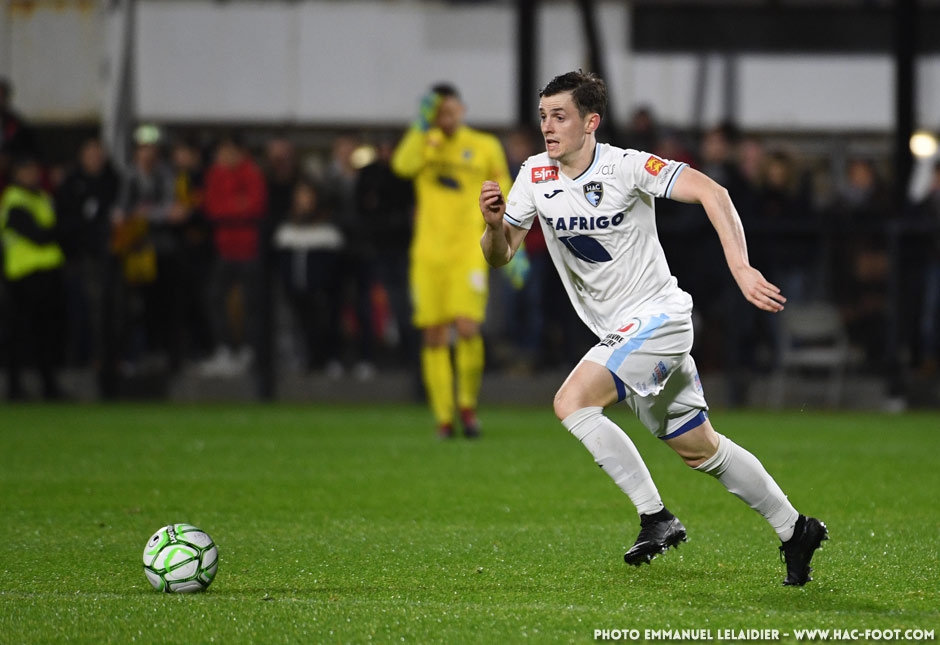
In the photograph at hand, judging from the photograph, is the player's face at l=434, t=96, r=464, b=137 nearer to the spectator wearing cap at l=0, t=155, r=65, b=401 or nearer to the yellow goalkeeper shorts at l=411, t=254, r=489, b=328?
the yellow goalkeeper shorts at l=411, t=254, r=489, b=328

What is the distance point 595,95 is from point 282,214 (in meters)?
8.97

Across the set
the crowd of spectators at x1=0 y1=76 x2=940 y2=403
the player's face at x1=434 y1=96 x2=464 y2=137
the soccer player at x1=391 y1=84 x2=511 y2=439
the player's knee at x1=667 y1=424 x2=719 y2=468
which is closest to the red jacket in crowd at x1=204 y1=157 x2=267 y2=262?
the crowd of spectators at x1=0 y1=76 x2=940 y2=403

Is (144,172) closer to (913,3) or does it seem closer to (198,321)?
(198,321)

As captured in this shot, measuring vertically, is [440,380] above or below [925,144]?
below

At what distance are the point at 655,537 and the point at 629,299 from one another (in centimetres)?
94

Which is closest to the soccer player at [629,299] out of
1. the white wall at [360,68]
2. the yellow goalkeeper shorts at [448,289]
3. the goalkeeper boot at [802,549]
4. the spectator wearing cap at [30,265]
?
the goalkeeper boot at [802,549]

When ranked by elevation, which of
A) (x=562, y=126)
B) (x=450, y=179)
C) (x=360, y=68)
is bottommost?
(x=450, y=179)

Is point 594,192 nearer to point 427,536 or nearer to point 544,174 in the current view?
point 544,174

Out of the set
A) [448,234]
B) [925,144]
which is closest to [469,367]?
[448,234]

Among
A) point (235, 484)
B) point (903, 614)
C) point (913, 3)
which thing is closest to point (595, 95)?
point (903, 614)

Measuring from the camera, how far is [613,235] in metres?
5.92

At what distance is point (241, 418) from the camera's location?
43.3ft

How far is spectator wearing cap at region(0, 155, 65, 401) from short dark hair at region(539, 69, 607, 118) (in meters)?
9.20

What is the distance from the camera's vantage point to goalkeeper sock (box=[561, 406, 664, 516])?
5695 millimetres
